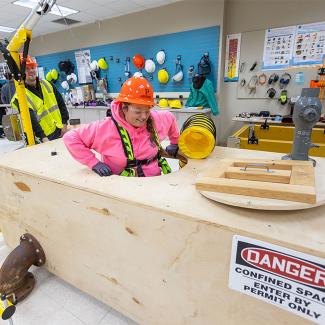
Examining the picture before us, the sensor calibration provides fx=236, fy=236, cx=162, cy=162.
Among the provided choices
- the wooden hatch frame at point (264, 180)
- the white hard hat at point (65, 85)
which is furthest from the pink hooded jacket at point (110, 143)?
the white hard hat at point (65, 85)

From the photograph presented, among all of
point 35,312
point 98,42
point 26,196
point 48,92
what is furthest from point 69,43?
point 35,312

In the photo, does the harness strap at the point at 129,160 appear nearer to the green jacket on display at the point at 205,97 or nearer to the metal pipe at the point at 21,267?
the metal pipe at the point at 21,267

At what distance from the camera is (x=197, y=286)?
0.86 meters

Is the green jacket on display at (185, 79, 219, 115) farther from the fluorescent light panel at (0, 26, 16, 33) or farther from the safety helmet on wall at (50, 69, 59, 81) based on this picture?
the fluorescent light panel at (0, 26, 16, 33)

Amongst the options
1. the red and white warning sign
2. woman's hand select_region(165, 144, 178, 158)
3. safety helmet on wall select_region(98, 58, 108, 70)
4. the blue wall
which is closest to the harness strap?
woman's hand select_region(165, 144, 178, 158)

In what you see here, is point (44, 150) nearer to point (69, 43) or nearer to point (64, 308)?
point (64, 308)

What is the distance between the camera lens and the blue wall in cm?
443

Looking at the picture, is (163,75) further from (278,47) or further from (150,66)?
(278,47)

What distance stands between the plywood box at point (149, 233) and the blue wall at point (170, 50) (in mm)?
3672

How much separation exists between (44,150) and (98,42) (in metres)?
5.04

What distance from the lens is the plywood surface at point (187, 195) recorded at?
69cm

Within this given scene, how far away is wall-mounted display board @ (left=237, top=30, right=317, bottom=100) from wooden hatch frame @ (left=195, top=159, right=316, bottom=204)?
3.65 meters

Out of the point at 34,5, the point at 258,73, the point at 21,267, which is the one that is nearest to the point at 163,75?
the point at 258,73

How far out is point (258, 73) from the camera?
425 centimetres
